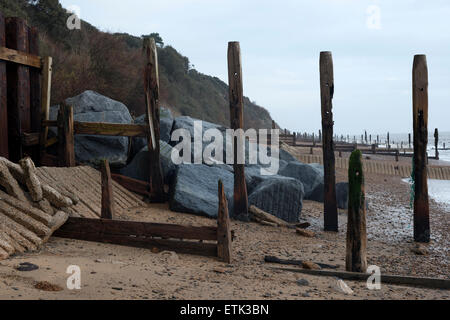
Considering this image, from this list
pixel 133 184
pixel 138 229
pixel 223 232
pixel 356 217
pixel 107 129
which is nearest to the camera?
pixel 356 217

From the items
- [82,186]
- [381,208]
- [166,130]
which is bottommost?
[381,208]

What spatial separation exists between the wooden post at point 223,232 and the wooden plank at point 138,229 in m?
0.11

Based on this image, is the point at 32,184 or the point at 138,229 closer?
the point at 138,229

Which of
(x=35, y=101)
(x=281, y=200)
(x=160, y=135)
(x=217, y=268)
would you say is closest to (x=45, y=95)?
(x=35, y=101)

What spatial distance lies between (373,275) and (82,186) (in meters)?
5.50

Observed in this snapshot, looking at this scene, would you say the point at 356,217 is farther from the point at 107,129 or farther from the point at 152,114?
the point at 107,129

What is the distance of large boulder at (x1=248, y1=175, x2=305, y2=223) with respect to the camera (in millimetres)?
10641

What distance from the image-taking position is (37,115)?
10414mm

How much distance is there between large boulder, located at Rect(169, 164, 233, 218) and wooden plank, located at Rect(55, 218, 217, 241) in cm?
330

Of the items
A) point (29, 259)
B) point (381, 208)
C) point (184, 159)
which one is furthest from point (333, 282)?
point (381, 208)

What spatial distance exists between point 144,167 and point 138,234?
14.7ft

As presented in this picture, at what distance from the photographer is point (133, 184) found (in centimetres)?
1050

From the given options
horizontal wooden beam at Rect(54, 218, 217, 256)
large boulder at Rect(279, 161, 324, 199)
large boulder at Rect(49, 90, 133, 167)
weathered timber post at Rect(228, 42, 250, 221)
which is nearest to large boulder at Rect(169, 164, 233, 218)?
weathered timber post at Rect(228, 42, 250, 221)
